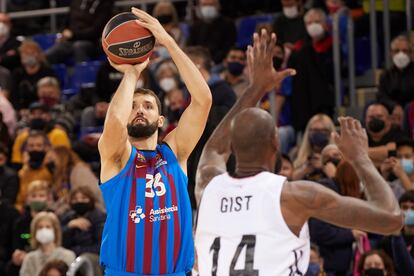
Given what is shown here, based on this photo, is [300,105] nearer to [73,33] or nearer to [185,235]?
[73,33]

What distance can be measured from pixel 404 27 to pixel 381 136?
278 centimetres

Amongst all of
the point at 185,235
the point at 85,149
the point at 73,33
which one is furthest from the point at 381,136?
the point at 73,33

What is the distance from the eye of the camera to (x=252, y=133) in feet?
21.3

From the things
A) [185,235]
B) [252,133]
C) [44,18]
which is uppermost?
[44,18]

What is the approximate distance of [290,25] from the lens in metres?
16.0

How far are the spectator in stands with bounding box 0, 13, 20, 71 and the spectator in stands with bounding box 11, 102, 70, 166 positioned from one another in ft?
7.34

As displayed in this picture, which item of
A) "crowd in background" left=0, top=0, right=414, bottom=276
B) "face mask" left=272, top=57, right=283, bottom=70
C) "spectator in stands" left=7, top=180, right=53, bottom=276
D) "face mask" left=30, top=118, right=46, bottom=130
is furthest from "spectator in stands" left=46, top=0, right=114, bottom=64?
"spectator in stands" left=7, top=180, right=53, bottom=276

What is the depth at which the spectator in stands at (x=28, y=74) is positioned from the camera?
696 inches

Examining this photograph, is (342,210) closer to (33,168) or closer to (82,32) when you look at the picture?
(33,168)

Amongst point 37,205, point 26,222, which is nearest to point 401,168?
point 37,205

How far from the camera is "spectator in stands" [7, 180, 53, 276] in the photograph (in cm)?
1343

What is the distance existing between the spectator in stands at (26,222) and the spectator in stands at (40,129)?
6.05 ft

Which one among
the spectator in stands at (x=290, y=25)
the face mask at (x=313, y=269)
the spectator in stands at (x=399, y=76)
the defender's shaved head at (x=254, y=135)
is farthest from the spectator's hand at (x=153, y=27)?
the spectator in stands at (x=290, y=25)

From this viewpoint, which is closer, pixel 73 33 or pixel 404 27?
pixel 404 27
